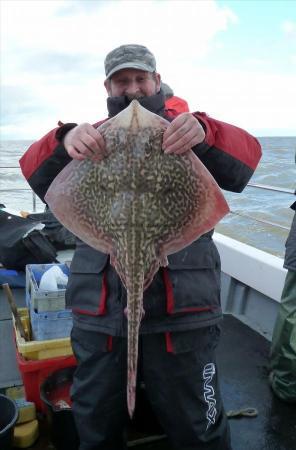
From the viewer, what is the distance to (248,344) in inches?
168

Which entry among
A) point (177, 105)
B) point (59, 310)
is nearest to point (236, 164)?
point (177, 105)

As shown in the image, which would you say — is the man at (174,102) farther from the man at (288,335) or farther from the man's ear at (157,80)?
the man at (288,335)

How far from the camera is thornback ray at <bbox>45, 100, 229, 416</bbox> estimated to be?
1771mm

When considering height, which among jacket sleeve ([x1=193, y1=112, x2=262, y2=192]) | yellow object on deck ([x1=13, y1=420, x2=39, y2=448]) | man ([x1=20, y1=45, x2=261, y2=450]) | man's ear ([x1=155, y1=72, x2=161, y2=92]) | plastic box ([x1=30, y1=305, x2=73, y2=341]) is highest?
man's ear ([x1=155, y1=72, x2=161, y2=92])

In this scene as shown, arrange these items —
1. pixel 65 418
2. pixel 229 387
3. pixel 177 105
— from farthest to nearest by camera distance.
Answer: pixel 229 387
pixel 177 105
pixel 65 418

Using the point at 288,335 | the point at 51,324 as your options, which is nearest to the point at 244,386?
the point at 288,335

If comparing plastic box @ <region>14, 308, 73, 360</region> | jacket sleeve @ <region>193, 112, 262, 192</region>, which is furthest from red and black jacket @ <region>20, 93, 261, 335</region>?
plastic box @ <region>14, 308, 73, 360</region>

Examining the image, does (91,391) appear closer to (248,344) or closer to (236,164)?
(236,164)

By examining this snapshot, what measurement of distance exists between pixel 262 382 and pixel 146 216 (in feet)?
8.43

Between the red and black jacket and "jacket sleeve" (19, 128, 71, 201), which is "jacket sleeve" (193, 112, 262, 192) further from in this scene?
"jacket sleeve" (19, 128, 71, 201)

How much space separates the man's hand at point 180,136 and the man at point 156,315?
270 millimetres

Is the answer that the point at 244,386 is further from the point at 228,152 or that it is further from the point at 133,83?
the point at 133,83

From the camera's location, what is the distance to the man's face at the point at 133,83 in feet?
7.33

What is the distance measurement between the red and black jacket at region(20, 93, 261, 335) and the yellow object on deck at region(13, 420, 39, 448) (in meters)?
1.13
